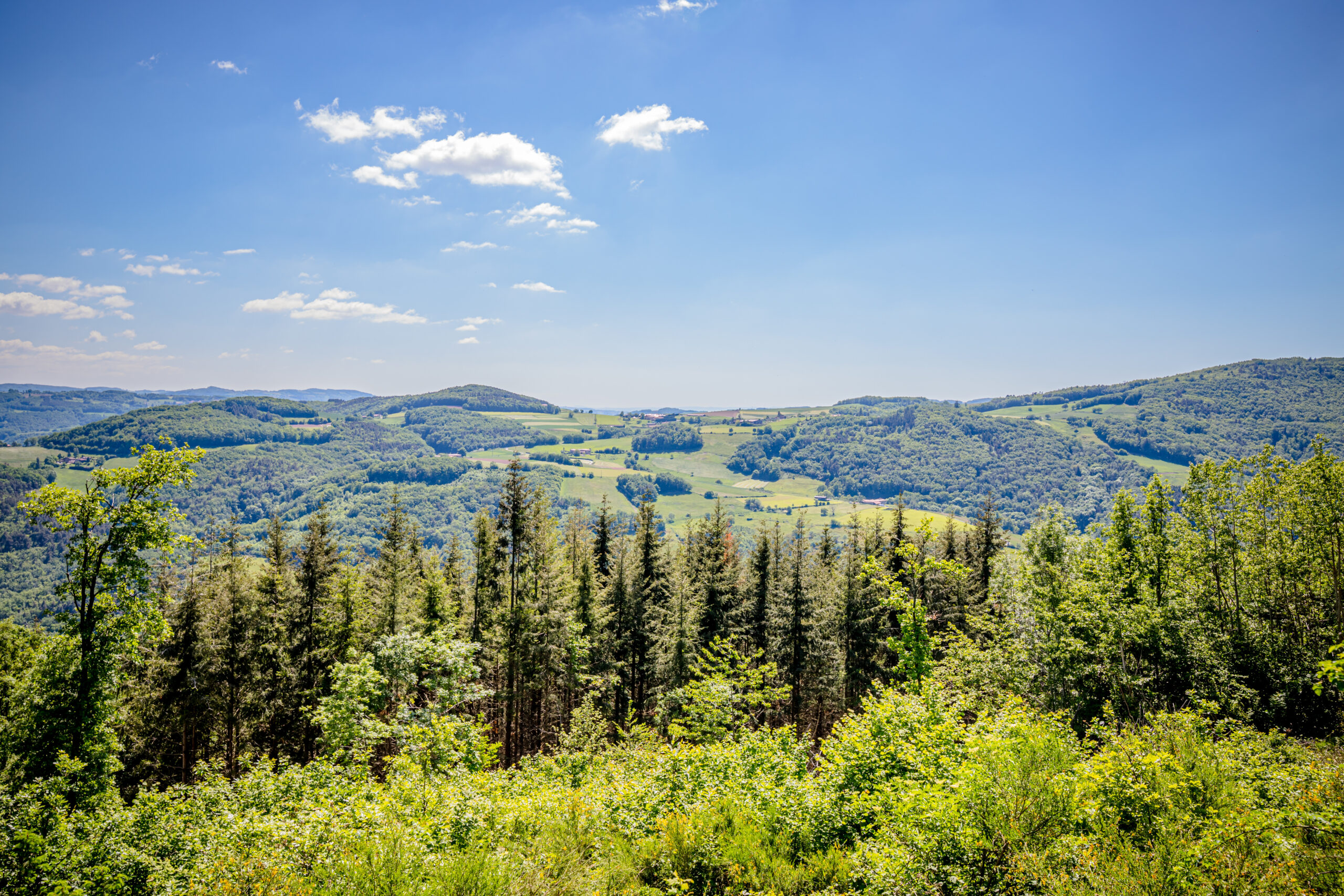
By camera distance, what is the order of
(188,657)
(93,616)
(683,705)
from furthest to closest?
(188,657) → (683,705) → (93,616)

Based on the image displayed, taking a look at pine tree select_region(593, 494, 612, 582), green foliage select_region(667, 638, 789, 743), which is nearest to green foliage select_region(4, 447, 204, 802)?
green foliage select_region(667, 638, 789, 743)

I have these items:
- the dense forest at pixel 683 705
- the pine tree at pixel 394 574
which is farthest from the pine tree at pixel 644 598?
the pine tree at pixel 394 574

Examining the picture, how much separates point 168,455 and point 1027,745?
80.7 feet

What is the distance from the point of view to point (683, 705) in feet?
77.8

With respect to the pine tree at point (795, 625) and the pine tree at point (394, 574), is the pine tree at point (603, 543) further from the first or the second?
the pine tree at point (795, 625)

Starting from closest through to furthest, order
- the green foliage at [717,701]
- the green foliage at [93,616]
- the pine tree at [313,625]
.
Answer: the green foliage at [93,616]
the green foliage at [717,701]
the pine tree at [313,625]

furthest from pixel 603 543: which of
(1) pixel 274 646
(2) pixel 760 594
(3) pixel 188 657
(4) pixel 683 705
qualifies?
(3) pixel 188 657

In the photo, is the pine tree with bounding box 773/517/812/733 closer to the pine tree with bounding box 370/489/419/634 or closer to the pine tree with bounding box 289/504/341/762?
the pine tree with bounding box 370/489/419/634

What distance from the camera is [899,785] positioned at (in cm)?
1158

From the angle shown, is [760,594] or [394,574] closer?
[394,574]

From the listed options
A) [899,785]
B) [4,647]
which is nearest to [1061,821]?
[899,785]

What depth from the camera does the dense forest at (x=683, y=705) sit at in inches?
345

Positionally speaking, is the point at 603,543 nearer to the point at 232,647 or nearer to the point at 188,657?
the point at 232,647

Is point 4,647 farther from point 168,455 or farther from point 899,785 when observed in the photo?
point 899,785
